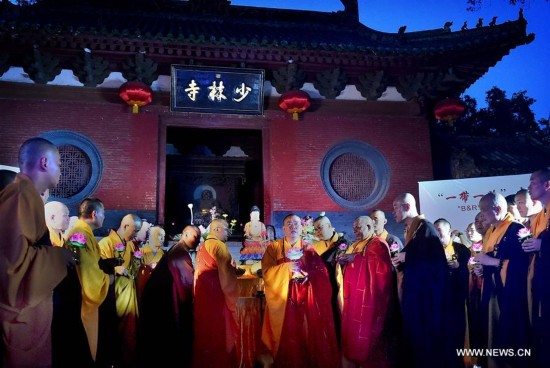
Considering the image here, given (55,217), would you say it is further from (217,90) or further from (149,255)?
(217,90)

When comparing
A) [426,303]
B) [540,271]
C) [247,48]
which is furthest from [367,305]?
[247,48]

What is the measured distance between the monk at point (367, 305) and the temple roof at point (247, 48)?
17.4 ft

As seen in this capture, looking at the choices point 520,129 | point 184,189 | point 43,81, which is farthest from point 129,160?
point 520,129

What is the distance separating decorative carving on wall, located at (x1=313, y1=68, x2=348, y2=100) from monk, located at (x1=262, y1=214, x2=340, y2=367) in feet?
17.8

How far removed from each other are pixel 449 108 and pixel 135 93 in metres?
6.99

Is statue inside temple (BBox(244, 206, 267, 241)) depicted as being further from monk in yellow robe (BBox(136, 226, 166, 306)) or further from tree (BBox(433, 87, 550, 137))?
tree (BBox(433, 87, 550, 137))

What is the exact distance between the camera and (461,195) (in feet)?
29.1

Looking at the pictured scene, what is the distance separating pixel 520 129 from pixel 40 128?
2289cm

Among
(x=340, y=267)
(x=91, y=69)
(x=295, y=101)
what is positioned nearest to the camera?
(x=340, y=267)

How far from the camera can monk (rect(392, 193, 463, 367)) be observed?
179 inches

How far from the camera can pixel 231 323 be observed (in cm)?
546

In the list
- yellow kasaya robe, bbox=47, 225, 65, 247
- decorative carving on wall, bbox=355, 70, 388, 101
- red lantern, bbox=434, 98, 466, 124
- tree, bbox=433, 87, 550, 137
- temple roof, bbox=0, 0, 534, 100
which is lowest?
yellow kasaya robe, bbox=47, 225, 65, 247

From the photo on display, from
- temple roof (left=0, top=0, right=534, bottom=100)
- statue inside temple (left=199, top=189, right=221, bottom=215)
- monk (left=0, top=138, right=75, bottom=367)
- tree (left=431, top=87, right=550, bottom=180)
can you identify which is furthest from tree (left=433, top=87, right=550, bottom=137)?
monk (left=0, top=138, right=75, bottom=367)

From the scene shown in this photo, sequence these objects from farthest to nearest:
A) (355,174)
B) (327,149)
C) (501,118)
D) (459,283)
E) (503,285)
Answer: (501,118), (355,174), (327,149), (459,283), (503,285)
